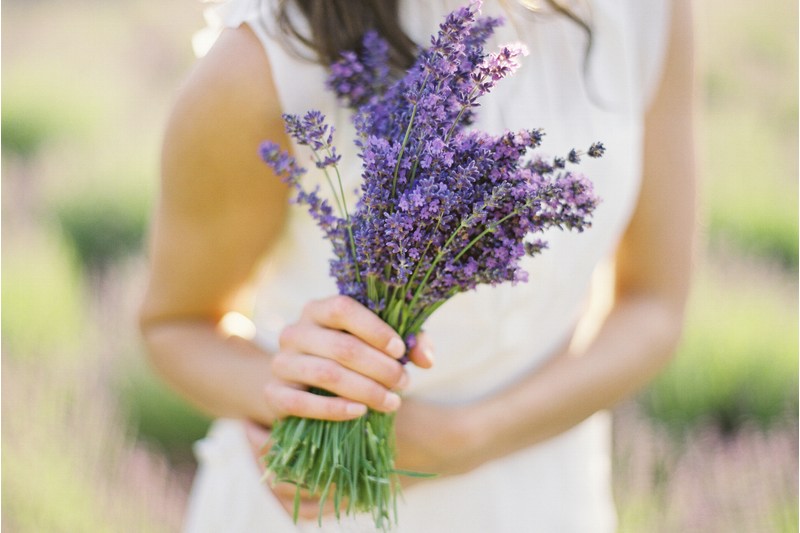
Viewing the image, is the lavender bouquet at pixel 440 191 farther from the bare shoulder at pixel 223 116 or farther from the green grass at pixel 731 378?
the green grass at pixel 731 378

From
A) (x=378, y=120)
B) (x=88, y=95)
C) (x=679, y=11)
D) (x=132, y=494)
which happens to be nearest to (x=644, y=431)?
(x=132, y=494)

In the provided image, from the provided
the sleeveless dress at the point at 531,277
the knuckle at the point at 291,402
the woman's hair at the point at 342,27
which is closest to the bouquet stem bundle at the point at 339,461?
the knuckle at the point at 291,402

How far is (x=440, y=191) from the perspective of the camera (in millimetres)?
969

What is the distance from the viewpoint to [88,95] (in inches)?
270

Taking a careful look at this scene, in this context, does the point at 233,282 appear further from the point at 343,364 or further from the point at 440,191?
the point at 440,191

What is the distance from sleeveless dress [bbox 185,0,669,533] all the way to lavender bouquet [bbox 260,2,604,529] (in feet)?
1.39

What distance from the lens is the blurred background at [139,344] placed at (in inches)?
117

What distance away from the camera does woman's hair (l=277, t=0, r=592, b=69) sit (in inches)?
57.5

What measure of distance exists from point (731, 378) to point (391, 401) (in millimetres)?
3030

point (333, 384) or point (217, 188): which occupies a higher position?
point (217, 188)

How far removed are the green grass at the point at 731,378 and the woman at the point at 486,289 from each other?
208cm

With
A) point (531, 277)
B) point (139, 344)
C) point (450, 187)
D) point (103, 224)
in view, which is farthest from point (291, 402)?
point (103, 224)

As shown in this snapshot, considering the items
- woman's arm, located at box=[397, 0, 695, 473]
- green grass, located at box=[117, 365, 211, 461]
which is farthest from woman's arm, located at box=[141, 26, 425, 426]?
green grass, located at box=[117, 365, 211, 461]

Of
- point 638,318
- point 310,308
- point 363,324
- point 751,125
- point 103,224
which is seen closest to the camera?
point 363,324
